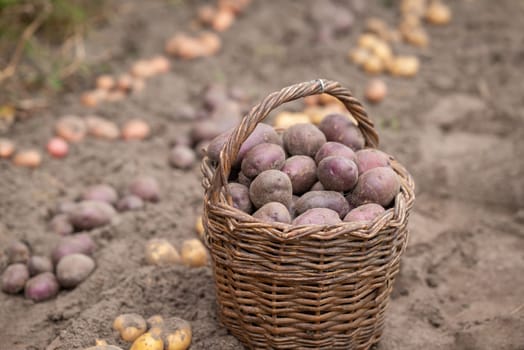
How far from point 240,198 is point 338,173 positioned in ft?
1.36

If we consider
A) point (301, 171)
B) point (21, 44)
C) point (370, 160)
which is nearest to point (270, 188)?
point (301, 171)

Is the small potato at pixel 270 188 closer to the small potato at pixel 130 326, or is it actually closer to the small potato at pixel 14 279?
the small potato at pixel 130 326

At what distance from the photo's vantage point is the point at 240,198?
2502 millimetres

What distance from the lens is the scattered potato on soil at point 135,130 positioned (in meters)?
4.41

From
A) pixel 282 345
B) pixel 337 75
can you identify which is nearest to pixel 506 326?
pixel 282 345

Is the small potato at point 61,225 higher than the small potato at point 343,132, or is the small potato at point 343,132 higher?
the small potato at point 343,132

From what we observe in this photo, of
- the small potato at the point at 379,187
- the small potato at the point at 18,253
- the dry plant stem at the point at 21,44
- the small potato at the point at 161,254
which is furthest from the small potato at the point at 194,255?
the dry plant stem at the point at 21,44

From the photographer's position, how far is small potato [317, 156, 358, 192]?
2.48 m

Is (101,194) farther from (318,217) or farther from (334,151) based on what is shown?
(318,217)

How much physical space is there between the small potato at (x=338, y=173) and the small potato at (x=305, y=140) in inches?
7.1

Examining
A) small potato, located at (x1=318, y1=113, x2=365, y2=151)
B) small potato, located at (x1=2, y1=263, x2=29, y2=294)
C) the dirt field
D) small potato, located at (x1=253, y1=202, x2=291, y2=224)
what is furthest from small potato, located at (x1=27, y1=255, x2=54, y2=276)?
small potato, located at (x1=318, y1=113, x2=365, y2=151)

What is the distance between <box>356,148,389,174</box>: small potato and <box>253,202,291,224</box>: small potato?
0.43 m

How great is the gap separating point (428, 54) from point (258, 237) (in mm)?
4058

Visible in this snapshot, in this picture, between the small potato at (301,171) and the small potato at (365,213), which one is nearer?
the small potato at (365,213)
